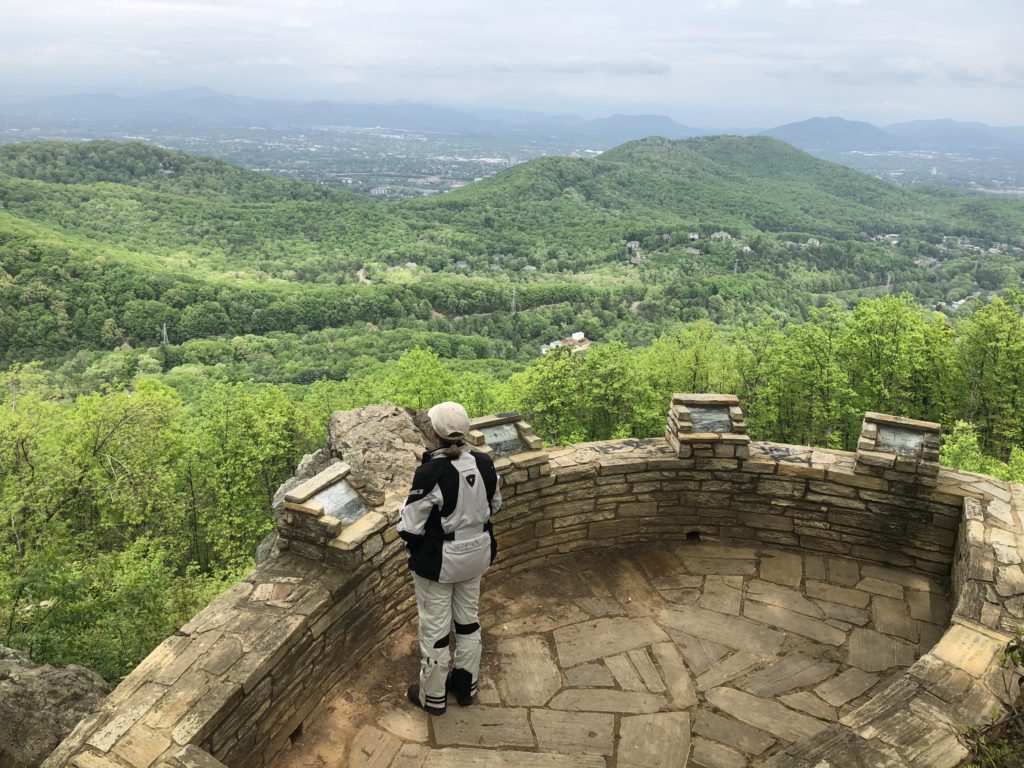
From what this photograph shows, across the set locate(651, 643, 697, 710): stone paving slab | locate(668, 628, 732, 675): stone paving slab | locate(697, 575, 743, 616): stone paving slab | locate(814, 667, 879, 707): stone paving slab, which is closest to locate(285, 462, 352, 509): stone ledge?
locate(651, 643, 697, 710): stone paving slab

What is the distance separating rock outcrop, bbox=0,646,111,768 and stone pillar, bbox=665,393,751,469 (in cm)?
489

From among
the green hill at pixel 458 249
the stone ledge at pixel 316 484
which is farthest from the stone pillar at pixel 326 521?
the green hill at pixel 458 249

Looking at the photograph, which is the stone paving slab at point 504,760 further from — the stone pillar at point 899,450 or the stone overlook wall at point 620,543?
the stone pillar at point 899,450

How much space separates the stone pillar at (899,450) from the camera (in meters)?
5.70

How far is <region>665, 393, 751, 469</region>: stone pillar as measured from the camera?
615cm

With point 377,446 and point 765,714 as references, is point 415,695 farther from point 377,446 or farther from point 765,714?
point 377,446

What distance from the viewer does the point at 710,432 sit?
6.23m

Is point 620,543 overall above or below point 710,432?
below

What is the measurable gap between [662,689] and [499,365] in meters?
54.9

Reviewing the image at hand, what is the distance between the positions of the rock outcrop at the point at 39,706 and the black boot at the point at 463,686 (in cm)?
226

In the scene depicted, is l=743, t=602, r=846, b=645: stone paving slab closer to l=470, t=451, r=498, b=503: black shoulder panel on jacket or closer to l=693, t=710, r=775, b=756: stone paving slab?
l=693, t=710, r=775, b=756: stone paving slab

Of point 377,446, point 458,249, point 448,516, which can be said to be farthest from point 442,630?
point 458,249

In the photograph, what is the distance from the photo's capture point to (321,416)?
2839 centimetres

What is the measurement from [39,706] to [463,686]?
10.1ft
